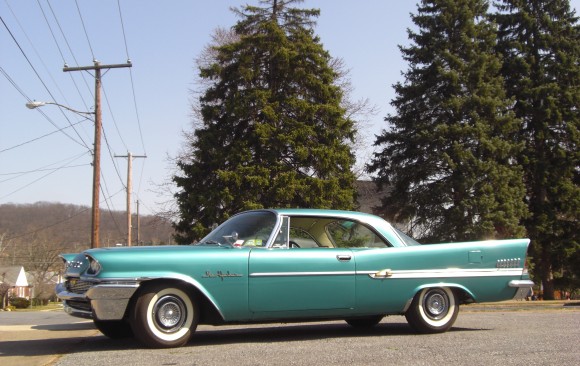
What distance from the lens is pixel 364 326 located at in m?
8.15

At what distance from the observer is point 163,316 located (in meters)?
6.20

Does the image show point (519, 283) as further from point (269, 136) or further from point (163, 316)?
point (269, 136)

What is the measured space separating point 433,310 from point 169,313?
305 centimetres

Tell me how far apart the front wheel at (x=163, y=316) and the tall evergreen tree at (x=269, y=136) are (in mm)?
17687

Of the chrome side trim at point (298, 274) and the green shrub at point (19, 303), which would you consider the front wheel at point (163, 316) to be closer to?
the chrome side trim at point (298, 274)

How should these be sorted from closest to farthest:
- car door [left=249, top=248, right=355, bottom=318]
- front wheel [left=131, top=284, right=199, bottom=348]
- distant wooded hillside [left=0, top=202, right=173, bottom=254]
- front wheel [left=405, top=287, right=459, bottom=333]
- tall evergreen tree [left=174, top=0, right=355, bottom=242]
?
front wheel [left=131, top=284, right=199, bottom=348] < car door [left=249, top=248, right=355, bottom=318] < front wheel [left=405, top=287, right=459, bottom=333] < tall evergreen tree [left=174, top=0, right=355, bottom=242] < distant wooded hillside [left=0, top=202, right=173, bottom=254]

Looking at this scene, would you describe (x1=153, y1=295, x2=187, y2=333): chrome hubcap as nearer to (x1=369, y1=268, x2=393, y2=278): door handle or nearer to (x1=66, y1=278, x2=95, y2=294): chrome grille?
(x1=66, y1=278, x2=95, y2=294): chrome grille

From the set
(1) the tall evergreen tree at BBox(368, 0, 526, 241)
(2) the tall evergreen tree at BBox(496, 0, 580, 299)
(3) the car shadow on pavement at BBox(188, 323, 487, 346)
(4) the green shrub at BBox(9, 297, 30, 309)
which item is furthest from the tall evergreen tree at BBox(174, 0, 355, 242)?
(4) the green shrub at BBox(9, 297, 30, 309)

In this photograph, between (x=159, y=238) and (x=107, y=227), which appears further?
(x=107, y=227)

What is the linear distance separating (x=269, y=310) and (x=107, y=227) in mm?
38851

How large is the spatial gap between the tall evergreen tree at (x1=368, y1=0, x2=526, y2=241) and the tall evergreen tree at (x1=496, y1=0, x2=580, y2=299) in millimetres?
1780

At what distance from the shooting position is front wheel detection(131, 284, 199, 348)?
609 centimetres

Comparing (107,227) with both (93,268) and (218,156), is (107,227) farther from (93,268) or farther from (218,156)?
(93,268)

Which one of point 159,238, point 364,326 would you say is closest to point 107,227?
point 159,238
